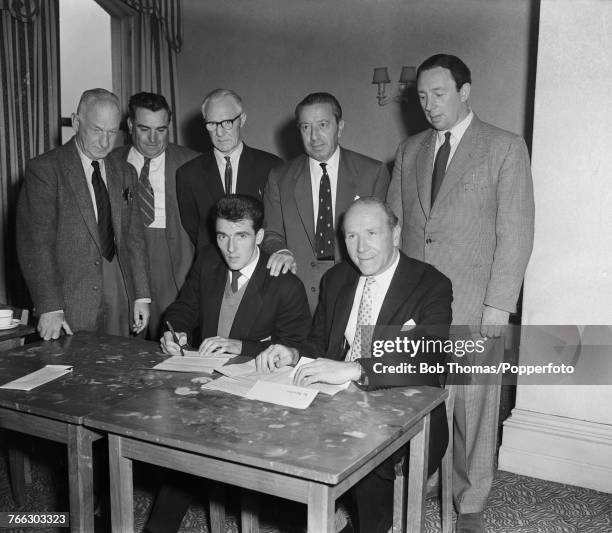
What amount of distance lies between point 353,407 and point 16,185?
3.79 meters

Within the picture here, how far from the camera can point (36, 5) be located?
4715mm

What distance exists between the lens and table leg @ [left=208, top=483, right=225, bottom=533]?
7.70ft

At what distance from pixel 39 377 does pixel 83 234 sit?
872mm

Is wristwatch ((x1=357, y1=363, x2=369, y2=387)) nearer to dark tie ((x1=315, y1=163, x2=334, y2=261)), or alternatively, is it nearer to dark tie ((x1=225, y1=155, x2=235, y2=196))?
dark tie ((x1=315, y1=163, x2=334, y2=261))

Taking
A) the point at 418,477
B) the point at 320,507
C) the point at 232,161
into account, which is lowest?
the point at 418,477

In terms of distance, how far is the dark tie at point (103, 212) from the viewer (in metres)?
2.89

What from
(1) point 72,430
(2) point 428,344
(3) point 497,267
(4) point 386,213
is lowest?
(1) point 72,430

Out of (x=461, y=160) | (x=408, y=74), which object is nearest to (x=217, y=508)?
(x=461, y=160)

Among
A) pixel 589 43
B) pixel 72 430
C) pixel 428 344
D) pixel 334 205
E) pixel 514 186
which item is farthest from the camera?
pixel 334 205

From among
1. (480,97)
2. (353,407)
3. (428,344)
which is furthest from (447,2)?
(353,407)

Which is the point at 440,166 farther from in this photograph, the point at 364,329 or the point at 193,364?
the point at 193,364

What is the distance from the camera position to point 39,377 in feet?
7.06

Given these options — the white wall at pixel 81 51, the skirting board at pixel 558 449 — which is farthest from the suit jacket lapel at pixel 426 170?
the white wall at pixel 81 51

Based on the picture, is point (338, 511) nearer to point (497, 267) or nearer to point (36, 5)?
point (497, 267)
